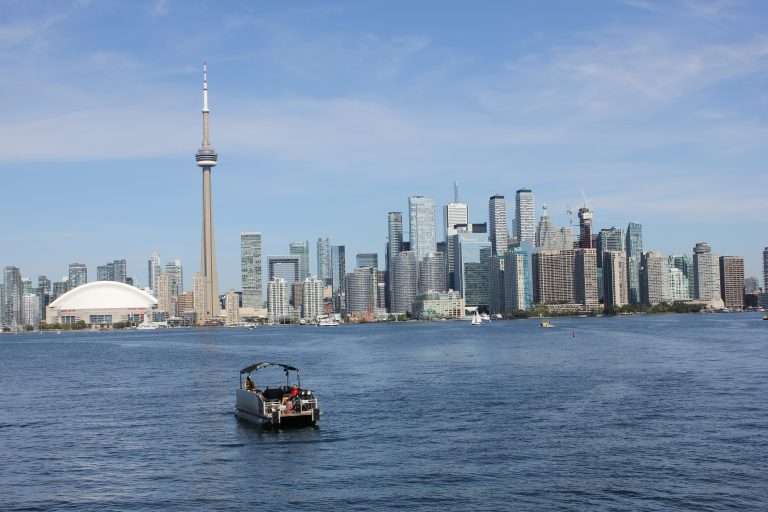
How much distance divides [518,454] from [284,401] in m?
18.3

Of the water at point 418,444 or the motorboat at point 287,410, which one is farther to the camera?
the motorboat at point 287,410

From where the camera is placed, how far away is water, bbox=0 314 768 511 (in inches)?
1572

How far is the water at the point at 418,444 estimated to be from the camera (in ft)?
131

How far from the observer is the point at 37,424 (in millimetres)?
65500

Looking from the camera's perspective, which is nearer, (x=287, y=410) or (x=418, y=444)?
(x=418, y=444)

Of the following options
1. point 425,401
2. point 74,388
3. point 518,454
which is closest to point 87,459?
point 518,454

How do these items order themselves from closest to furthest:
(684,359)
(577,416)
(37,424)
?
(577,416)
(37,424)
(684,359)

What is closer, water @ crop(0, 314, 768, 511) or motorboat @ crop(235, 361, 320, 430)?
water @ crop(0, 314, 768, 511)

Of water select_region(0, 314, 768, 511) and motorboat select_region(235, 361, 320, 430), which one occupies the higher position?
motorboat select_region(235, 361, 320, 430)

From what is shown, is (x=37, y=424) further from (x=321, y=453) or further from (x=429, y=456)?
(x=429, y=456)

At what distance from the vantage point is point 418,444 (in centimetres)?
5156

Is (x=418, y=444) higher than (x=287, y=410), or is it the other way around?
(x=287, y=410)

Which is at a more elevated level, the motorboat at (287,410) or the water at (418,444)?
the motorboat at (287,410)

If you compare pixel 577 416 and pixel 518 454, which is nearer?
pixel 518 454
